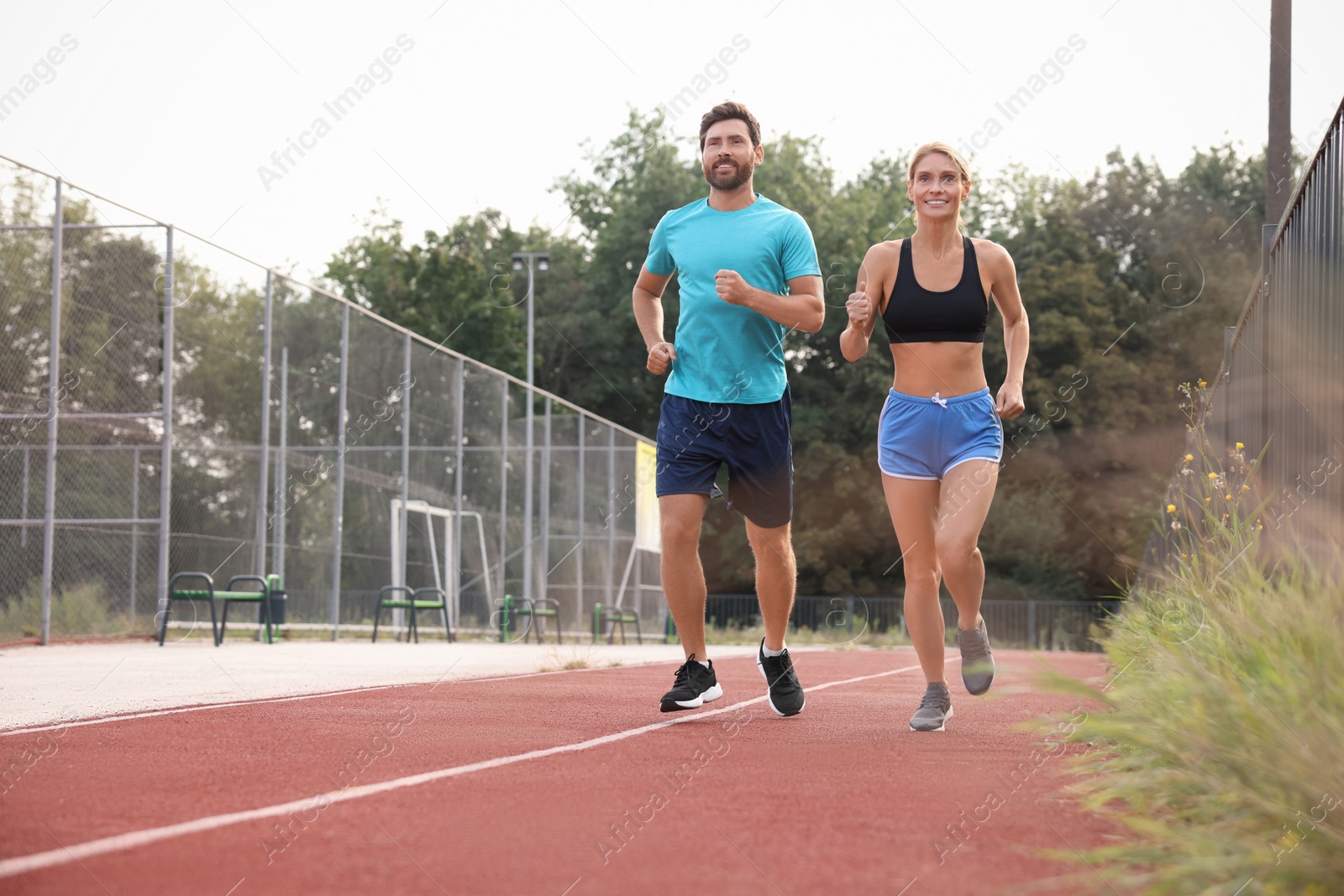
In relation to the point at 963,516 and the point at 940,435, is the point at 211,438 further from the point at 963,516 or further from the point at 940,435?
the point at 963,516

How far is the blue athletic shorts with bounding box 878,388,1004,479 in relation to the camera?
556 centimetres

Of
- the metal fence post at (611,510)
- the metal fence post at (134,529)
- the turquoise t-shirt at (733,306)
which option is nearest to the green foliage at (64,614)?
the metal fence post at (134,529)

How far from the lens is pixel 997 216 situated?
51.7 m

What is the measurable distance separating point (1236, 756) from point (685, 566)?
345cm

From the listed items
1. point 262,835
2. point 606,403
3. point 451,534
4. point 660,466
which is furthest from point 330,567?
point 606,403

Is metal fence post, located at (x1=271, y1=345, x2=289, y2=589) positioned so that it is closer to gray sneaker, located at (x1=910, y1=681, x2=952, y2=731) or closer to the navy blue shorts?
the navy blue shorts

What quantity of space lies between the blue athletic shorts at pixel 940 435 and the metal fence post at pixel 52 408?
9.70m

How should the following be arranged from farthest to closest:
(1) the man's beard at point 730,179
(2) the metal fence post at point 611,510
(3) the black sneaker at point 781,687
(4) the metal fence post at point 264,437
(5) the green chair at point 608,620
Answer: (2) the metal fence post at point 611,510, (5) the green chair at point 608,620, (4) the metal fence post at point 264,437, (1) the man's beard at point 730,179, (3) the black sneaker at point 781,687

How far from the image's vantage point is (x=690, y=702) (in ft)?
19.8

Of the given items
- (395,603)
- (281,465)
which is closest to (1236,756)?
(281,465)

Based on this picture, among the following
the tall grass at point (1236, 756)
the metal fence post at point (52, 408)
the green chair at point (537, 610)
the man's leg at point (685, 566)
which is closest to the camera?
the tall grass at point (1236, 756)

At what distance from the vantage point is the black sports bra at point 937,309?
5.64m

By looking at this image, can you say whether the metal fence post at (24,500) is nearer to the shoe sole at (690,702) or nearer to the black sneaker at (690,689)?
the shoe sole at (690,702)

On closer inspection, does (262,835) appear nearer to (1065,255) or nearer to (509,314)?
(509,314)
